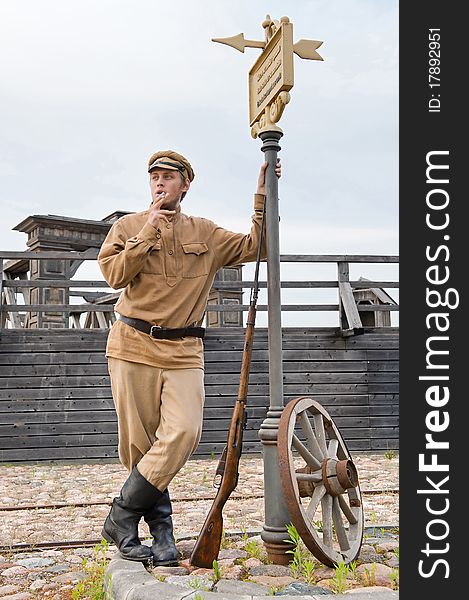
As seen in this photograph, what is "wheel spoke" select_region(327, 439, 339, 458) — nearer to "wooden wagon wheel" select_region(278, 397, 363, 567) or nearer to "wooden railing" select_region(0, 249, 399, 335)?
"wooden wagon wheel" select_region(278, 397, 363, 567)

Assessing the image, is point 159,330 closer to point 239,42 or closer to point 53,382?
point 239,42

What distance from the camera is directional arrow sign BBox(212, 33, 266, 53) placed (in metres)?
3.88

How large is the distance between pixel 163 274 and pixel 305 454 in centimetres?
109

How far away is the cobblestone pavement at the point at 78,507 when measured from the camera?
4.09 meters

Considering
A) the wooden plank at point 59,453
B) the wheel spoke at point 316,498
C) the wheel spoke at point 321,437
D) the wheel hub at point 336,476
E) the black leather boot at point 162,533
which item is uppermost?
the wheel spoke at point 321,437

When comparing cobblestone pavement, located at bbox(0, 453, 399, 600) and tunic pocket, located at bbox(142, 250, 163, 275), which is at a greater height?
tunic pocket, located at bbox(142, 250, 163, 275)

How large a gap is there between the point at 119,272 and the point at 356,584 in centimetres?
172

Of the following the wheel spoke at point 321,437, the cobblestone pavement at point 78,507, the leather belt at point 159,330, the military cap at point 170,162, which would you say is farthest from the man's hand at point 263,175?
the cobblestone pavement at point 78,507

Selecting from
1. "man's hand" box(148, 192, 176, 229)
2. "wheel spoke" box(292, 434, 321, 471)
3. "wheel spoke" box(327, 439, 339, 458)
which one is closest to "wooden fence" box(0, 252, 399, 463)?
"wheel spoke" box(327, 439, 339, 458)

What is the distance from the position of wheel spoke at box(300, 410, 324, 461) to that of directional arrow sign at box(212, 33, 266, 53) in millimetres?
1902

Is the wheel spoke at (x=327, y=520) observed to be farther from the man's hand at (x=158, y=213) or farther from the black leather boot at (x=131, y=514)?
the man's hand at (x=158, y=213)

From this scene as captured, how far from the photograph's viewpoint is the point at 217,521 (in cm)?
337

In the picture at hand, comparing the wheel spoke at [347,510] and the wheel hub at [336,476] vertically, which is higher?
the wheel hub at [336,476]

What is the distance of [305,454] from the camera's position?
350cm
